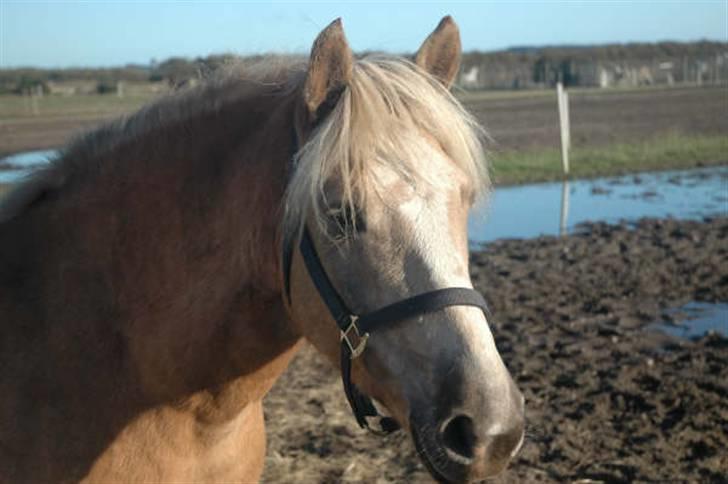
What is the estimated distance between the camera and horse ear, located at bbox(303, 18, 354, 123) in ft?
6.43

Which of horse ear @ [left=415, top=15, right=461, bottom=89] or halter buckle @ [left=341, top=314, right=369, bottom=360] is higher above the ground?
horse ear @ [left=415, top=15, right=461, bottom=89]

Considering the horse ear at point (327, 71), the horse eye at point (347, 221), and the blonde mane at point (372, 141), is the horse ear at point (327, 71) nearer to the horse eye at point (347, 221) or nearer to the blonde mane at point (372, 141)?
the blonde mane at point (372, 141)

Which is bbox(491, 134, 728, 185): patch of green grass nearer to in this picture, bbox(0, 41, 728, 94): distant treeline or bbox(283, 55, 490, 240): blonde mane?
bbox(283, 55, 490, 240): blonde mane

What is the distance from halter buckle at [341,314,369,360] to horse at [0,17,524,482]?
0.01 m

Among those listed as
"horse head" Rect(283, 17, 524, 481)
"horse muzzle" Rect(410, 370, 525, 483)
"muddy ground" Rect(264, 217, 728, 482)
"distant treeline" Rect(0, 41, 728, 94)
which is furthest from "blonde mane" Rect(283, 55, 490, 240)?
"distant treeline" Rect(0, 41, 728, 94)

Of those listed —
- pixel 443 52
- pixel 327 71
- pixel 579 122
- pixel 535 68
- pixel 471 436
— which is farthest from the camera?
pixel 535 68

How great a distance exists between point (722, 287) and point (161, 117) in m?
6.79

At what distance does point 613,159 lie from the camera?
16.8m

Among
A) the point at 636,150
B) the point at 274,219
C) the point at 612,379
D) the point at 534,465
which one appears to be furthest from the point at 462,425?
the point at 636,150

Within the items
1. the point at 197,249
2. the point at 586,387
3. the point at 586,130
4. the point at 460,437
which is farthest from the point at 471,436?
the point at 586,130

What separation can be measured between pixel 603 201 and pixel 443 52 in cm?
1105

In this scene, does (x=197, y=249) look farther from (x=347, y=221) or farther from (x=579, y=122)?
(x=579, y=122)

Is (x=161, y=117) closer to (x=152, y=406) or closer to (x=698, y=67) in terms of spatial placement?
(x=152, y=406)

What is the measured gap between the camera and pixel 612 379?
5375mm
